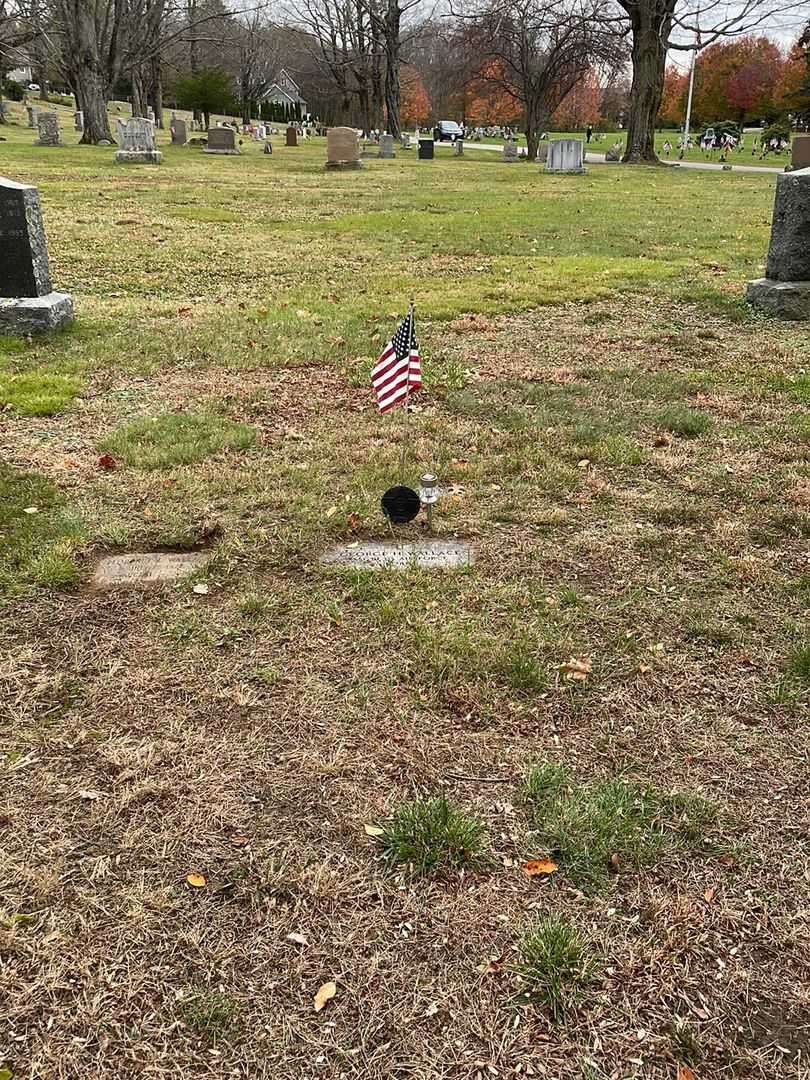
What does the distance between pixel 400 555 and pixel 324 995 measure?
2.16 metres

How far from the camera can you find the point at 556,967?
1.99m

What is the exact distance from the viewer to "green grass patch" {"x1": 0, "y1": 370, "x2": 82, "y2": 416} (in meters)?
5.62

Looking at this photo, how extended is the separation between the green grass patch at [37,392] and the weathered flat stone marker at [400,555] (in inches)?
112

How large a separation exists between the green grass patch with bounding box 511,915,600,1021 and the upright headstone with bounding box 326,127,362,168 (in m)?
29.7

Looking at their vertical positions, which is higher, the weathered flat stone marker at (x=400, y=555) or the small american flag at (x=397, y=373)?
the small american flag at (x=397, y=373)

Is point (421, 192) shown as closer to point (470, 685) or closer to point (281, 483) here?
point (281, 483)

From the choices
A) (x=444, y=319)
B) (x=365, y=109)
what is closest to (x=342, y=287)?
(x=444, y=319)

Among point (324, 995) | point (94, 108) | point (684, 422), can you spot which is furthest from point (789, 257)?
point (94, 108)

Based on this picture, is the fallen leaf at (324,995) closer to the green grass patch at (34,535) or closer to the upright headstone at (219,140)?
the green grass patch at (34,535)

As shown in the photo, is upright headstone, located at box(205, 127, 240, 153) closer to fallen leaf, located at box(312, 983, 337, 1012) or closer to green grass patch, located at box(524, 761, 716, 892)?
green grass patch, located at box(524, 761, 716, 892)

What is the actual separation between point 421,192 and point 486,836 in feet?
67.8

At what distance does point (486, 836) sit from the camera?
2.37m

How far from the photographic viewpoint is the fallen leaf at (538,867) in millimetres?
2254

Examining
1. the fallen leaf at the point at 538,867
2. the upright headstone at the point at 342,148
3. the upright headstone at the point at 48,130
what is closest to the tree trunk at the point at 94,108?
the upright headstone at the point at 48,130
